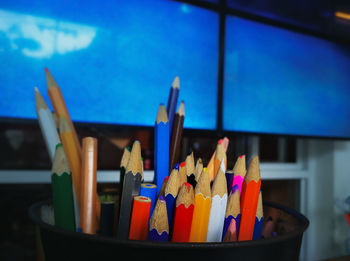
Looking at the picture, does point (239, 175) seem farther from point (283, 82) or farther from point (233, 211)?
point (283, 82)

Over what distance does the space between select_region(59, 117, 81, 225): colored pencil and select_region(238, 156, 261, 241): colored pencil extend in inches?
5.0

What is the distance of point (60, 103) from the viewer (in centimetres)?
25

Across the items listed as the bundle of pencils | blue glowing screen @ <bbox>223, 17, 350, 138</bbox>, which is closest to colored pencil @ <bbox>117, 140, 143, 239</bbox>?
the bundle of pencils

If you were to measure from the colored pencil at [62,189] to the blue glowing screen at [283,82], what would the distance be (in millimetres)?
339

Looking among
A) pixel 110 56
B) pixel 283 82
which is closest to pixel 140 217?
pixel 110 56

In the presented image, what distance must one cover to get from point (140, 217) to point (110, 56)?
29 cm

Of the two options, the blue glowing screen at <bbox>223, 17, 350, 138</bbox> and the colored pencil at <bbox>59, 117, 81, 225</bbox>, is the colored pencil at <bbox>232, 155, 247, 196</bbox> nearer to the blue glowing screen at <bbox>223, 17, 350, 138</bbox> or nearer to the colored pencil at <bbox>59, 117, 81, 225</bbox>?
the colored pencil at <bbox>59, 117, 81, 225</bbox>

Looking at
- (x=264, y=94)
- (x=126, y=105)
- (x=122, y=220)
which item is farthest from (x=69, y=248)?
(x=264, y=94)

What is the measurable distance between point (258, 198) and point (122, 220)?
101mm

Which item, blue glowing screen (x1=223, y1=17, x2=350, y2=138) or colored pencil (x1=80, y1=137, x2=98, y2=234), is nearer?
colored pencil (x1=80, y1=137, x2=98, y2=234)

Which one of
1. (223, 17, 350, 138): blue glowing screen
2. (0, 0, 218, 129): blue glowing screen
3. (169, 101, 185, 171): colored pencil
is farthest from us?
(223, 17, 350, 138): blue glowing screen

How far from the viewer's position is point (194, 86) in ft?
1.55

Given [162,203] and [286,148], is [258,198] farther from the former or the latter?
[286,148]

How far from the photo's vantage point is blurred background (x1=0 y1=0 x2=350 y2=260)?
386 millimetres
